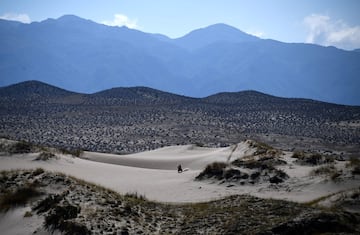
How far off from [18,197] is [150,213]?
388 cm

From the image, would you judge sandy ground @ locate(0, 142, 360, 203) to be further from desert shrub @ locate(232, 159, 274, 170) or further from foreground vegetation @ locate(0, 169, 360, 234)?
foreground vegetation @ locate(0, 169, 360, 234)

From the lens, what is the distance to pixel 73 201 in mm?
10953

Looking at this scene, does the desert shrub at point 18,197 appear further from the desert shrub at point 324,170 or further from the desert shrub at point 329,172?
the desert shrub at point 324,170

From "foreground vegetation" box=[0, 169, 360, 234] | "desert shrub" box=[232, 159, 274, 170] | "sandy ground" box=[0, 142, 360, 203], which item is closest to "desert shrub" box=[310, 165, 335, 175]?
"sandy ground" box=[0, 142, 360, 203]

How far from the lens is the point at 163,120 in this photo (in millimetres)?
64188

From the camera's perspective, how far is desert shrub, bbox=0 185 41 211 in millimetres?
11164

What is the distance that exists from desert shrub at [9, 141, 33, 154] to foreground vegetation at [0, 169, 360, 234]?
9628 millimetres

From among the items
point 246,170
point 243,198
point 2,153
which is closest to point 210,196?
point 243,198

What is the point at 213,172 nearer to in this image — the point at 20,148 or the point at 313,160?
the point at 313,160

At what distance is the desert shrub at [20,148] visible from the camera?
2250 cm

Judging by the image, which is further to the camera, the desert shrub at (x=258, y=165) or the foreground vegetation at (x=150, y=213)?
the desert shrub at (x=258, y=165)

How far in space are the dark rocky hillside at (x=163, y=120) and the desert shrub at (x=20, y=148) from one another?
2147cm

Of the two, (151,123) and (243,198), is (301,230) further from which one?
(151,123)

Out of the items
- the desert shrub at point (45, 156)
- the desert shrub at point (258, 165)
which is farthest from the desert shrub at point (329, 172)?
the desert shrub at point (45, 156)
